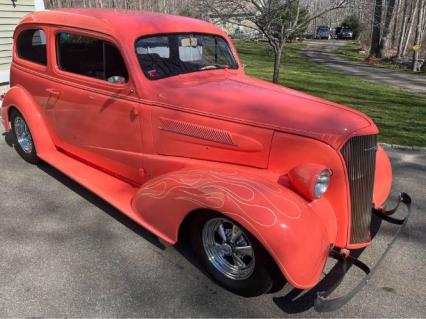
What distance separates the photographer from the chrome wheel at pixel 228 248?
9.00 ft

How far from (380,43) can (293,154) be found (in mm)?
24236

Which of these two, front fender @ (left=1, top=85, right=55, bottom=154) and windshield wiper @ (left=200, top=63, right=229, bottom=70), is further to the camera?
front fender @ (left=1, top=85, right=55, bottom=154)

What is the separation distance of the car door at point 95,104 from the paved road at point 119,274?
553mm

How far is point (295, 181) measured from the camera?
2676 mm

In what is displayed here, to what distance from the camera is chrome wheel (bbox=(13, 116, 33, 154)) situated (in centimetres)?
488

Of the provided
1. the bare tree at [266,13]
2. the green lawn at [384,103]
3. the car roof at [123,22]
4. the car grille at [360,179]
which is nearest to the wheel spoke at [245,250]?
the car grille at [360,179]

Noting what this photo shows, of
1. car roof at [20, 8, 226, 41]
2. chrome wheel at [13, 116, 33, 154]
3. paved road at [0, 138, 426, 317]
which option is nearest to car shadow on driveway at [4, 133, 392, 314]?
paved road at [0, 138, 426, 317]

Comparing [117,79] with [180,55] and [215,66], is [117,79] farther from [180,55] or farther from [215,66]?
[215,66]

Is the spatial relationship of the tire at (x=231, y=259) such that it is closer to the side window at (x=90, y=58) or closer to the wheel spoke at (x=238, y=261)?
the wheel spoke at (x=238, y=261)

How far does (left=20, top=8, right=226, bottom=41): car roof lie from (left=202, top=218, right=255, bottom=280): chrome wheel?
188 centimetres

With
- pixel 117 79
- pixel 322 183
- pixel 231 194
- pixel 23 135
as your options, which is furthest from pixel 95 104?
pixel 322 183

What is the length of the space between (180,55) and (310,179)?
1.92 metres

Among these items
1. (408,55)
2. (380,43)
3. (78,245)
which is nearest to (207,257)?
(78,245)

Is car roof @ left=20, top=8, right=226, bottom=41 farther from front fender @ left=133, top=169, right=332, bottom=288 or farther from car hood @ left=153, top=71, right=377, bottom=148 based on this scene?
front fender @ left=133, top=169, right=332, bottom=288
